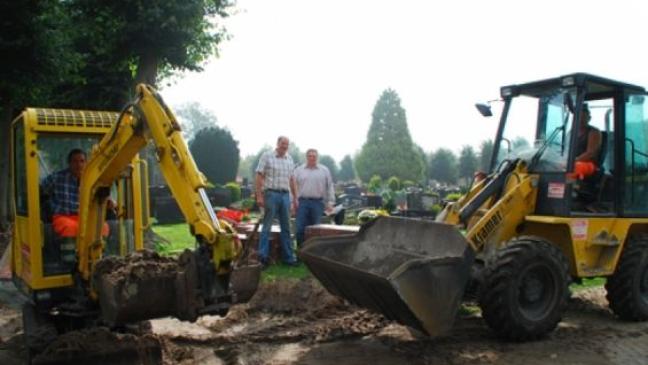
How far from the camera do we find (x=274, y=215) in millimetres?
9039

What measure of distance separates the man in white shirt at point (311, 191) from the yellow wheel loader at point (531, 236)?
2911 millimetres

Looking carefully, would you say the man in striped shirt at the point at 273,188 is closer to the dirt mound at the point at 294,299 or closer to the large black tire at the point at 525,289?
the dirt mound at the point at 294,299

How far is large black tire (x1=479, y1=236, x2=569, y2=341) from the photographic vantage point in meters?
5.27

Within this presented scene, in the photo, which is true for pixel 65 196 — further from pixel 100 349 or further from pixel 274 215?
pixel 274 215

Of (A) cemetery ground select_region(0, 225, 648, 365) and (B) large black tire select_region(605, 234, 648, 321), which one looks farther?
(B) large black tire select_region(605, 234, 648, 321)

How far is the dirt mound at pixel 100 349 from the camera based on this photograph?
4469mm

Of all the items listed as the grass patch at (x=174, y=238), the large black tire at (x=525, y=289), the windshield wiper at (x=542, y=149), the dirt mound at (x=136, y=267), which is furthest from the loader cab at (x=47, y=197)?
the windshield wiper at (x=542, y=149)

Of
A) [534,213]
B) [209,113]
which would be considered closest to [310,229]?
[534,213]

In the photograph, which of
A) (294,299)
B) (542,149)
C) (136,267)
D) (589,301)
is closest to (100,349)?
(136,267)

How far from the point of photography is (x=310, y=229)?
909 cm

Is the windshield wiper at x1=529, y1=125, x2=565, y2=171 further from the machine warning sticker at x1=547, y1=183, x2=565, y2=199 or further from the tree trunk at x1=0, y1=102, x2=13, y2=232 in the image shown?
the tree trunk at x1=0, y1=102, x2=13, y2=232

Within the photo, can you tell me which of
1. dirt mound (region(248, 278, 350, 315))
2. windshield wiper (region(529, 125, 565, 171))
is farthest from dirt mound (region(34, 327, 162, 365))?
windshield wiper (region(529, 125, 565, 171))

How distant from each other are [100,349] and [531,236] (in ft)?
13.3

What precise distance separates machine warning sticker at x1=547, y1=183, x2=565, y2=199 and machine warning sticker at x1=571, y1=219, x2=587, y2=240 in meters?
0.29
